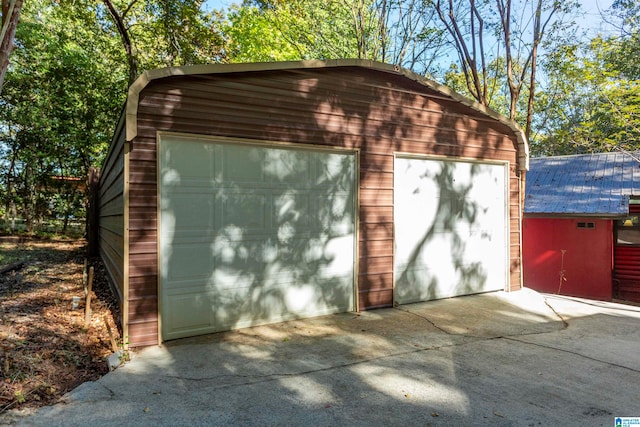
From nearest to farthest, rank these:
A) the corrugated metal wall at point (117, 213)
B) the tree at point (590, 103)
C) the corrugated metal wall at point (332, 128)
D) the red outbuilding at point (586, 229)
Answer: the corrugated metal wall at point (332, 128)
the corrugated metal wall at point (117, 213)
the tree at point (590, 103)
the red outbuilding at point (586, 229)

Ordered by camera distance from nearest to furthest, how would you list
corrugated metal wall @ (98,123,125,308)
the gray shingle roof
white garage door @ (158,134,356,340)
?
white garage door @ (158,134,356,340) < corrugated metal wall @ (98,123,125,308) < the gray shingle roof

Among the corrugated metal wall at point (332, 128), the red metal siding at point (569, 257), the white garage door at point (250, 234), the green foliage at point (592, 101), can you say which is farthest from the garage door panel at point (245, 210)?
the red metal siding at point (569, 257)

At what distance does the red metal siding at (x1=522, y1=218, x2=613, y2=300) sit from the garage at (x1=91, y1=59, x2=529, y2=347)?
5823 millimetres

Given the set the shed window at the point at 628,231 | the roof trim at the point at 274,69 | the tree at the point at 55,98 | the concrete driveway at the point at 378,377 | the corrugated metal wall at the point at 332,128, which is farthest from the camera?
the tree at the point at 55,98

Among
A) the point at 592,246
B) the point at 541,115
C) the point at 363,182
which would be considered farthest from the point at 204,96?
the point at 541,115

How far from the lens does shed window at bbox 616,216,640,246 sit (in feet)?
35.3

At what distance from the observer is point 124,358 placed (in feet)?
12.1

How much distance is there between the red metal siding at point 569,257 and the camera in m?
10.9

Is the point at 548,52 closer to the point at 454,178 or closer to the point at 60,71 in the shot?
the point at 454,178

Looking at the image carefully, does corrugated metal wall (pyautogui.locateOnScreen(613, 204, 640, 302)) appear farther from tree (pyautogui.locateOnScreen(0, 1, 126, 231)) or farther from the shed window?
tree (pyautogui.locateOnScreen(0, 1, 126, 231))

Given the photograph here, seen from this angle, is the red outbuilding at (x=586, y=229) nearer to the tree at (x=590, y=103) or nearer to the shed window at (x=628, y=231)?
the shed window at (x=628, y=231)

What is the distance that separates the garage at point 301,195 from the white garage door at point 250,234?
0.02 m

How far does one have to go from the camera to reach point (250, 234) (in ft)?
15.2

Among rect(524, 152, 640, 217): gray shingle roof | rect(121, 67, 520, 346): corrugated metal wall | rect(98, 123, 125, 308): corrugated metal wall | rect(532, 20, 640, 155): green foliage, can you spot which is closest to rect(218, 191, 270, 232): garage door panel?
rect(121, 67, 520, 346): corrugated metal wall
